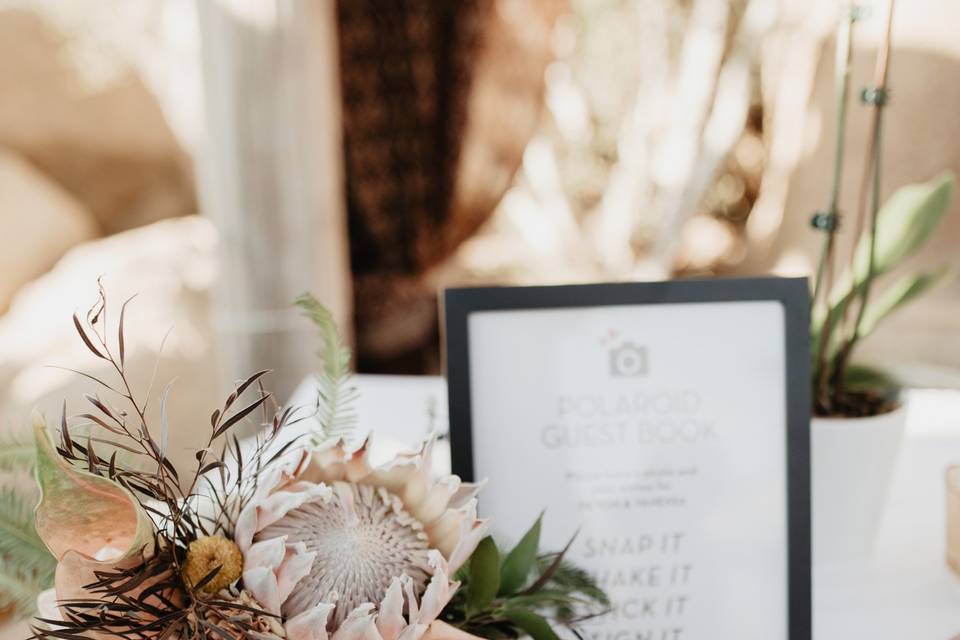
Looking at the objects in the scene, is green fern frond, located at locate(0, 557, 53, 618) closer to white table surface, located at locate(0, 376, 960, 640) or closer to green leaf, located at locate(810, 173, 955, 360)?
white table surface, located at locate(0, 376, 960, 640)

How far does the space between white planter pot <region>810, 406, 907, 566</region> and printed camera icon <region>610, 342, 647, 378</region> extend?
130mm

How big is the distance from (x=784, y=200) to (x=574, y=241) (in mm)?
631

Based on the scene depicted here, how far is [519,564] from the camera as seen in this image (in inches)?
13.0

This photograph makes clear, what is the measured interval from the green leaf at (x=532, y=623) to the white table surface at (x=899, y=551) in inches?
5.1

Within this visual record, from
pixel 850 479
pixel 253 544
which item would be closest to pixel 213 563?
pixel 253 544

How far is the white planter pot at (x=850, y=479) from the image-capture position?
431 millimetres

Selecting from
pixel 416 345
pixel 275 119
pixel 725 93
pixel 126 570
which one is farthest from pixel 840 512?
pixel 416 345

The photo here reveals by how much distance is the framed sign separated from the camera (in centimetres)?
38

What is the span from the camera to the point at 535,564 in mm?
346

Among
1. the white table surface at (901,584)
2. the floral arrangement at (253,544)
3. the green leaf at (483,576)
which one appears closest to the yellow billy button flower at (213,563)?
the floral arrangement at (253,544)

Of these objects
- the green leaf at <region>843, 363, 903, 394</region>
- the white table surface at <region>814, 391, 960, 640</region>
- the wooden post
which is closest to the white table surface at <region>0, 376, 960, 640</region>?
the white table surface at <region>814, 391, 960, 640</region>

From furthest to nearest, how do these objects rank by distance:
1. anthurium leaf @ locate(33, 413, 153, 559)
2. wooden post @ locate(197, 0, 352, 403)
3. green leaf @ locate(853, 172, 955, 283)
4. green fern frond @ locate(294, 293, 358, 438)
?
wooden post @ locate(197, 0, 352, 403) < green leaf @ locate(853, 172, 955, 283) < green fern frond @ locate(294, 293, 358, 438) < anthurium leaf @ locate(33, 413, 153, 559)

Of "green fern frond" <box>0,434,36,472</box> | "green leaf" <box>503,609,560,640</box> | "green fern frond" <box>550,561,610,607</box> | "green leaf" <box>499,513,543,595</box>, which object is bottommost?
"green fern frond" <box>550,561,610,607</box>

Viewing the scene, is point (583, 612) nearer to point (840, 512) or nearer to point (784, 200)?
point (840, 512)
